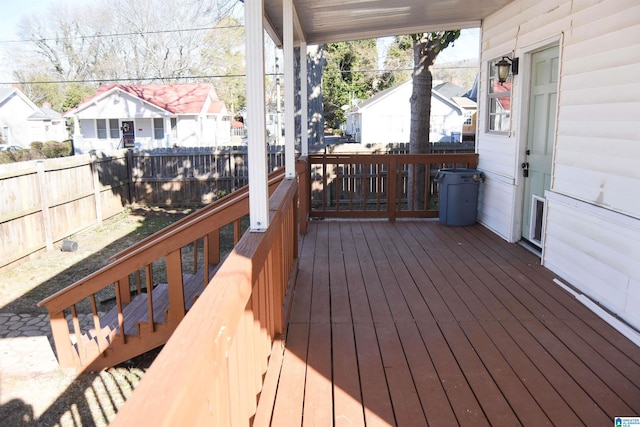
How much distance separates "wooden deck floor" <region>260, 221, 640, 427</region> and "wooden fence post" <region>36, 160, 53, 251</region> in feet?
16.9

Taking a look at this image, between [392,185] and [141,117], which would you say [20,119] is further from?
[392,185]

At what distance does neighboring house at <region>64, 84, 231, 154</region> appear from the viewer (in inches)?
886

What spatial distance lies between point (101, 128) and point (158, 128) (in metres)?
2.67

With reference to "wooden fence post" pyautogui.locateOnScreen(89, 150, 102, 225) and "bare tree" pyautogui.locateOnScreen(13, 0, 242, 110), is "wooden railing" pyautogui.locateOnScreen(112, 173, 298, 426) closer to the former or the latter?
"wooden fence post" pyautogui.locateOnScreen(89, 150, 102, 225)

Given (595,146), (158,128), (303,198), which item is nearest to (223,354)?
(595,146)

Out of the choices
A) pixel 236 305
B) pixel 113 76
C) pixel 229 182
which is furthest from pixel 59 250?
pixel 113 76

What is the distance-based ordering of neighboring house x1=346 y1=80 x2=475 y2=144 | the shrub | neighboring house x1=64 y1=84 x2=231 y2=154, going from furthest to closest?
neighboring house x1=346 y1=80 x2=475 y2=144 → neighboring house x1=64 y1=84 x2=231 y2=154 → the shrub

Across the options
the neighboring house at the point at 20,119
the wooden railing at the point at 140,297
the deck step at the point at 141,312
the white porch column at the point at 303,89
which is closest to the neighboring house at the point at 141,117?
the neighboring house at the point at 20,119

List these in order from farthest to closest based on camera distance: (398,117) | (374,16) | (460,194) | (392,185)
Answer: (398,117) → (392,185) → (460,194) → (374,16)

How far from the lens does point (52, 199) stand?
7.86 meters

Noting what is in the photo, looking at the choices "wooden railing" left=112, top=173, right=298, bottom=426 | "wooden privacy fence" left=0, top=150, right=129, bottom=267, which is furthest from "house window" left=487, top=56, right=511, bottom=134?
"wooden privacy fence" left=0, top=150, right=129, bottom=267

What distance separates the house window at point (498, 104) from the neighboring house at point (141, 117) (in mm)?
19032

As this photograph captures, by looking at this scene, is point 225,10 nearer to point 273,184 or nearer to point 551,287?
point 273,184

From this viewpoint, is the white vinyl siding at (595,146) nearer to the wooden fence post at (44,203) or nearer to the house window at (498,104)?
the house window at (498,104)
